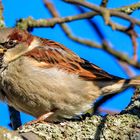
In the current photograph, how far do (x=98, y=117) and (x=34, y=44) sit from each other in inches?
51.2

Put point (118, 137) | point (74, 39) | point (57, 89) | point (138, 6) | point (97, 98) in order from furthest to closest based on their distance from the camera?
point (97, 98) < point (57, 89) < point (138, 6) < point (118, 137) < point (74, 39)

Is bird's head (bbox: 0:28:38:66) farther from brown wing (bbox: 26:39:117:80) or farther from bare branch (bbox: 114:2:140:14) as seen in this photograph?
bare branch (bbox: 114:2:140:14)

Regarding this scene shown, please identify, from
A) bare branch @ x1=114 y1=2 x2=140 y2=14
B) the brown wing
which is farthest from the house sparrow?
bare branch @ x1=114 y1=2 x2=140 y2=14

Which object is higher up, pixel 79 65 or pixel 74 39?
pixel 79 65

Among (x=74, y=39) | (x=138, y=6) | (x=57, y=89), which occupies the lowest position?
(x=74, y=39)

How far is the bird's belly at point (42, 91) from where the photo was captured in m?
3.93

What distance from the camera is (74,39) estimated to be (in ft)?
7.95

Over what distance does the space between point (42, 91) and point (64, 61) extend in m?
0.49

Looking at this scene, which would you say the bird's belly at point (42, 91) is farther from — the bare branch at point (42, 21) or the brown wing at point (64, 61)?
the bare branch at point (42, 21)

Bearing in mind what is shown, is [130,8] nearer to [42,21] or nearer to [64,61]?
[42,21]

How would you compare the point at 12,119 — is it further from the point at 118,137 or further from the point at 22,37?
the point at 118,137

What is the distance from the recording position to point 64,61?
4.28 meters

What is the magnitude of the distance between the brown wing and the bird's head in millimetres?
115

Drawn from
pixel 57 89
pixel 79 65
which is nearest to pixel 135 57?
pixel 57 89
